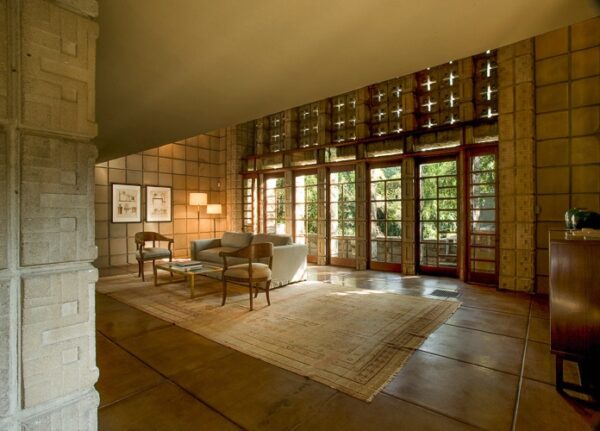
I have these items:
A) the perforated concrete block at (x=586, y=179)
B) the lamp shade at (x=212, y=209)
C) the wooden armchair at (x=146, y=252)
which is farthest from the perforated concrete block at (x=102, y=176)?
the perforated concrete block at (x=586, y=179)

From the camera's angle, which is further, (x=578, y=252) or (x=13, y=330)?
(x=578, y=252)

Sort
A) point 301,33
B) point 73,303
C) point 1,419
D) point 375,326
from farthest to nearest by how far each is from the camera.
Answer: point 375,326 → point 301,33 → point 73,303 → point 1,419

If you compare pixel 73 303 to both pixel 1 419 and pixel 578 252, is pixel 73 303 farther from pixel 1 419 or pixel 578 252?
pixel 578 252

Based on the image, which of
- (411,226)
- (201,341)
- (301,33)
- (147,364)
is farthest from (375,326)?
(411,226)

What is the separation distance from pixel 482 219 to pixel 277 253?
3.50 metres

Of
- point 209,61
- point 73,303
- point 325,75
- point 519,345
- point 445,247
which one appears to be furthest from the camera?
point 445,247

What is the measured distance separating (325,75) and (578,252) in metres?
1.97

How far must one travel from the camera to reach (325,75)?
195cm

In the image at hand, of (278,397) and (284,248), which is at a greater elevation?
(284,248)

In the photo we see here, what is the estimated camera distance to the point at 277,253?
194 inches

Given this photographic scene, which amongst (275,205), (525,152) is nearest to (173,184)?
(275,205)

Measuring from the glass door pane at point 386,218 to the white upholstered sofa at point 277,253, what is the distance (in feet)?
6.08

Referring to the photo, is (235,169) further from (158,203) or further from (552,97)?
(552,97)

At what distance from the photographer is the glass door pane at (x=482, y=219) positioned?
5125 millimetres
